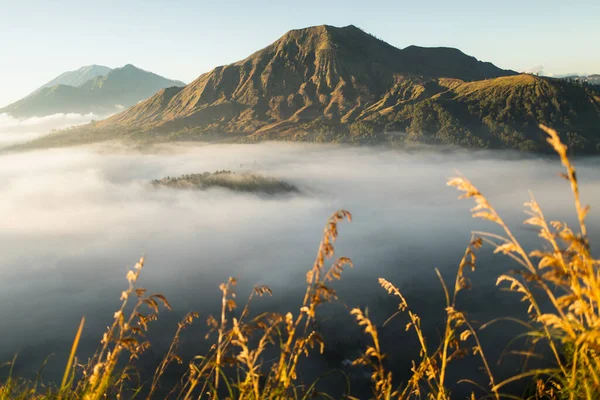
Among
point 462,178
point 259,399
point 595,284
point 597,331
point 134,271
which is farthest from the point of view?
point 259,399

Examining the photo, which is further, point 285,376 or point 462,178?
point 285,376

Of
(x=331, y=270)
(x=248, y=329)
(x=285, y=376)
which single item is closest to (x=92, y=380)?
(x=248, y=329)

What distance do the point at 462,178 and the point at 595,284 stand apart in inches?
38.2

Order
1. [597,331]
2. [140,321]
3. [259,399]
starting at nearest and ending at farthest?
[597,331] → [259,399] → [140,321]

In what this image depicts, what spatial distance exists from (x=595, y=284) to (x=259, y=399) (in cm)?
238

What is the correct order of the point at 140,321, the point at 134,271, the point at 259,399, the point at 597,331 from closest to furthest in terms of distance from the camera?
the point at 597,331, the point at 134,271, the point at 259,399, the point at 140,321

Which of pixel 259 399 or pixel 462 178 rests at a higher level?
pixel 462 178

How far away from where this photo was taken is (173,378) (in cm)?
17788

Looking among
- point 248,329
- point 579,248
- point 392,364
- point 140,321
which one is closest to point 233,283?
point 248,329

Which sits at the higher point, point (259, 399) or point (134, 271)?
point (134, 271)

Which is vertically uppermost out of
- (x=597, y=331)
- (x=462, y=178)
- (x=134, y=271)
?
(x=462, y=178)

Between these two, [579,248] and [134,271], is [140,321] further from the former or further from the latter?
[579,248]

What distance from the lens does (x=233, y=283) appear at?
3.21 metres

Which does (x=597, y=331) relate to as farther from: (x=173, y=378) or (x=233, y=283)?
(x=173, y=378)
